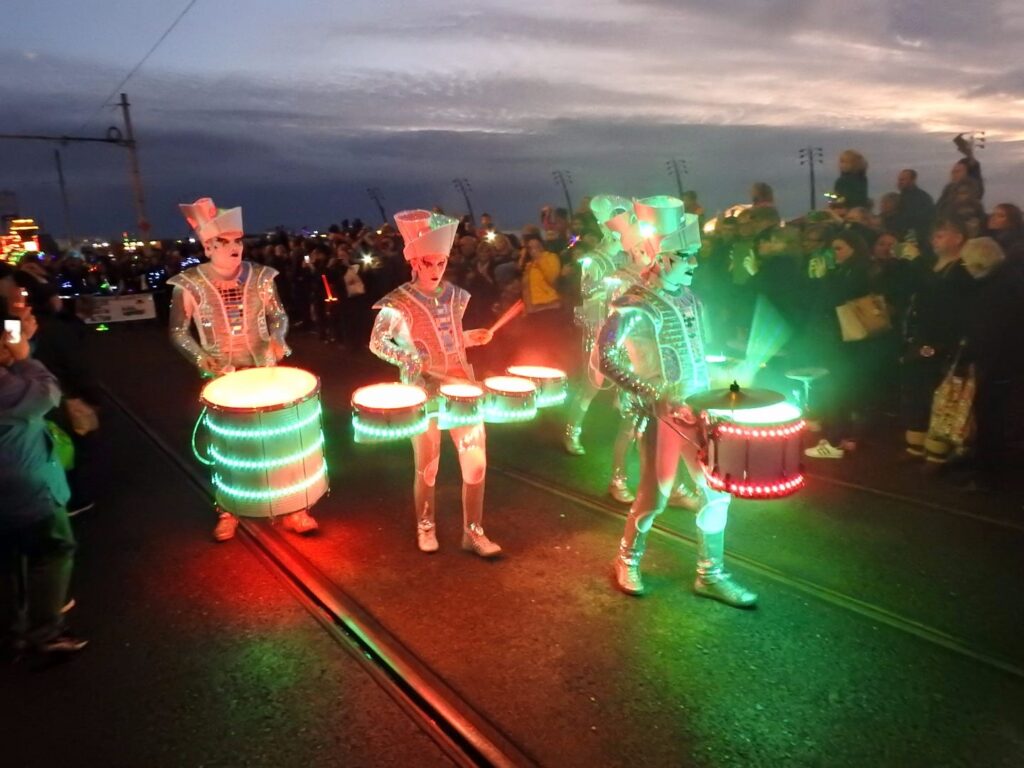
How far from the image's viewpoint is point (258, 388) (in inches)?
183

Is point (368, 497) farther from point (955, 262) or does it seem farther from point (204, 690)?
point (955, 262)

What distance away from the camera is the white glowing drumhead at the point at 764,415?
3.43 m

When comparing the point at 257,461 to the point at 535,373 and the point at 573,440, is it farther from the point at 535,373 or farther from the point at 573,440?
the point at 573,440

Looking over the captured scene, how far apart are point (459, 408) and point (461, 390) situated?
17 cm

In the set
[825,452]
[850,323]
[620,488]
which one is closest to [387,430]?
[620,488]

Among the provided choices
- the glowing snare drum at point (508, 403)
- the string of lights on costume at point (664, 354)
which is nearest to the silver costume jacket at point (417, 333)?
the glowing snare drum at point (508, 403)

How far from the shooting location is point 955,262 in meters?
6.05

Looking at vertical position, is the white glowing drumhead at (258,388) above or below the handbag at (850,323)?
above

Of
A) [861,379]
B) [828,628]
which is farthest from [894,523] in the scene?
[861,379]

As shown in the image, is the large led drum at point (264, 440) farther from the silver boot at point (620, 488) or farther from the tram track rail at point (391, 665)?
the silver boot at point (620, 488)

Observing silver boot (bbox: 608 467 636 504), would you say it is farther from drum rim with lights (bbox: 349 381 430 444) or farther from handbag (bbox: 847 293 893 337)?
handbag (bbox: 847 293 893 337)

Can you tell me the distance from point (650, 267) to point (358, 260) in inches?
402

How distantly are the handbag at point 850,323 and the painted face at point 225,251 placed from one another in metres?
5.15

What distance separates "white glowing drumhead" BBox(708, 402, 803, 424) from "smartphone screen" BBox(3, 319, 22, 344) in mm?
3180
